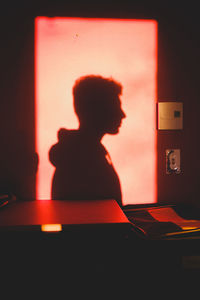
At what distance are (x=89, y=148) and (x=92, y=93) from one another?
348 millimetres

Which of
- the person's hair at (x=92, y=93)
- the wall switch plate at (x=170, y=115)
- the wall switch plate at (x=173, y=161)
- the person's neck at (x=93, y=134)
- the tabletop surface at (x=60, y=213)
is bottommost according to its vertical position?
the tabletop surface at (x=60, y=213)

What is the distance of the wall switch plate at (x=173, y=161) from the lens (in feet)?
5.27

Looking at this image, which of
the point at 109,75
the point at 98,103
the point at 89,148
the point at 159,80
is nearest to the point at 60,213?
the point at 89,148

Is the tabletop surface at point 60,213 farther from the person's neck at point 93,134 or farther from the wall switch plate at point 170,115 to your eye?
the wall switch plate at point 170,115

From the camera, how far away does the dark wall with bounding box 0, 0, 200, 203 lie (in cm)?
152

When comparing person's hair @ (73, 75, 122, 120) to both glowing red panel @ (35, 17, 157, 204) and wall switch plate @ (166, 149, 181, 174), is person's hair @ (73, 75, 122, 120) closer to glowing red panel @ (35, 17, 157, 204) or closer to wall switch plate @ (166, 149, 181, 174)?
glowing red panel @ (35, 17, 157, 204)

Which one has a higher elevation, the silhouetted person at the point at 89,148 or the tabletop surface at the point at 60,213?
the silhouetted person at the point at 89,148

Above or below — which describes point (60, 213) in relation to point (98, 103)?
below

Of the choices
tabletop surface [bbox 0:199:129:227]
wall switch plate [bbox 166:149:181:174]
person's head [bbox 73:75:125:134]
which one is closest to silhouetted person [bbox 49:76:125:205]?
person's head [bbox 73:75:125:134]

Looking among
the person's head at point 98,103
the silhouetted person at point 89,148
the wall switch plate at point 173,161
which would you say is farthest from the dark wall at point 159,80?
the person's head at point 98,103

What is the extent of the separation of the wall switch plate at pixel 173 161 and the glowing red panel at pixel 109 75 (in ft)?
0.31

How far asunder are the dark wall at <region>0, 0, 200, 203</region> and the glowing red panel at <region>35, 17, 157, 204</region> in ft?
0.17

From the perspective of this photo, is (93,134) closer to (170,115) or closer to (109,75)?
(109,75)

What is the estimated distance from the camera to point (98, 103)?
1.57m
